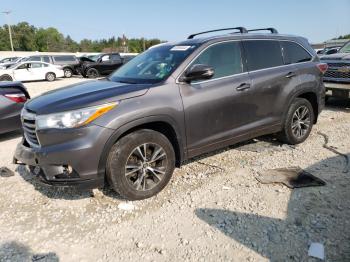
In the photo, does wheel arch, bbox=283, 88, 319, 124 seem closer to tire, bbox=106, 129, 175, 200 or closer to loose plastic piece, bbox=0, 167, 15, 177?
tire, bbox=106, 129, 175, 200

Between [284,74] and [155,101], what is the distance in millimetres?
2386

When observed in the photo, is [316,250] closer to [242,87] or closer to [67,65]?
[242,87]

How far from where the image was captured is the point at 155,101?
3822mm

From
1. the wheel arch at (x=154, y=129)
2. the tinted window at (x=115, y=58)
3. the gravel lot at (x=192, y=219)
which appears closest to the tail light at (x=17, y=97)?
the gravel lot at (x=192, y=219)

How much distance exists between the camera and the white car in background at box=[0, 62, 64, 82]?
65.6 ft

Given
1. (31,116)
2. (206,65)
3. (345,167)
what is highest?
(206,65)

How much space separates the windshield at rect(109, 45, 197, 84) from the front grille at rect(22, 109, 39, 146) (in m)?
1.24

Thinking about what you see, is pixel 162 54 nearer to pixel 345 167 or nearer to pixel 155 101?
pixel 155 101

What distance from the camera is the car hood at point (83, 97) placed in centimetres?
354

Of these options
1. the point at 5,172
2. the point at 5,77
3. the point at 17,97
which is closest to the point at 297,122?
the point at 5,172

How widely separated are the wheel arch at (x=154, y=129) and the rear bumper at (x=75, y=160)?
0.19 feet

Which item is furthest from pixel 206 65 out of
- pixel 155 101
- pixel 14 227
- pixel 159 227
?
pixel 14 227

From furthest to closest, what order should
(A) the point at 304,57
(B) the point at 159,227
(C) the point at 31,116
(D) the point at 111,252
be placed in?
1. (A) the point at 304,57
2. (C) the point at 31,116
3. (B) the point at 159,227
4. (D) the point at 111,252

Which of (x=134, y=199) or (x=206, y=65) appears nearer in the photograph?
(x=134, y=199)
